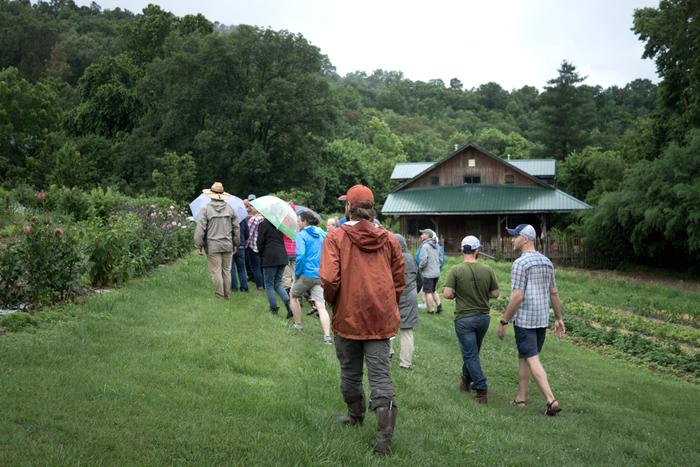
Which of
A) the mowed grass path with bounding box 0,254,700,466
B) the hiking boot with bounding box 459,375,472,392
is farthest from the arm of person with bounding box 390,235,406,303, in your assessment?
the hiking boot with bounding box 459,375,472,392

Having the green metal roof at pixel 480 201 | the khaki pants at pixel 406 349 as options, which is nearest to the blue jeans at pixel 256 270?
the khaki pants at pixel 406 349

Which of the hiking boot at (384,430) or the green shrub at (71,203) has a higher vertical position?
the green shrub at (71,203)

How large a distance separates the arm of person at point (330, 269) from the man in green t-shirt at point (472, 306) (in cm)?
294

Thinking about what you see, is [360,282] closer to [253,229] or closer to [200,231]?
[200,231]

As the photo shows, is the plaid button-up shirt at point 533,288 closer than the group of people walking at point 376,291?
No

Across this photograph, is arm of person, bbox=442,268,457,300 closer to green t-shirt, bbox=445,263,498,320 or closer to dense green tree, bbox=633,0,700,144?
green t-shirt, bbox=445,263,498,320

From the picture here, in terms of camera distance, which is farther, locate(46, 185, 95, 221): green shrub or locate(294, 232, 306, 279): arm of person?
locate(46, 185, 95, 221): green shrub

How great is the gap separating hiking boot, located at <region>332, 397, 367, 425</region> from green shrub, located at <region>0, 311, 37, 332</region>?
13.3ft

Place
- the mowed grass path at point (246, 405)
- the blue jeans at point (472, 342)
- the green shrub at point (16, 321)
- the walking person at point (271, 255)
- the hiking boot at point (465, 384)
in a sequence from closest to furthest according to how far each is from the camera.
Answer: the mowed grass path at point (246, 405) < the green shrub at point (16, 321) < the blue jeans at point (472, 342) < the hiking boot at point (465, 384) < the walking person at point (271, 255)

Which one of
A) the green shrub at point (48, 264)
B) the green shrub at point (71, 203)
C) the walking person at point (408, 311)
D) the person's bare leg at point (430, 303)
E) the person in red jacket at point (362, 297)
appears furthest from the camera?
the green shrub at point (71, 203)

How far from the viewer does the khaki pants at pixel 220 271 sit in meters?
11.8

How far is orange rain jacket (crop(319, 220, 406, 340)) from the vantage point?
18.6ft

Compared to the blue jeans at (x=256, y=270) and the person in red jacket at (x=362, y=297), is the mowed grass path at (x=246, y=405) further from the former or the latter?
the blue jeans at (x=256, y=270)

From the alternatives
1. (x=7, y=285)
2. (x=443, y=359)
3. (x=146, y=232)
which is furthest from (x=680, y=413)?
(x=146, y=232)
